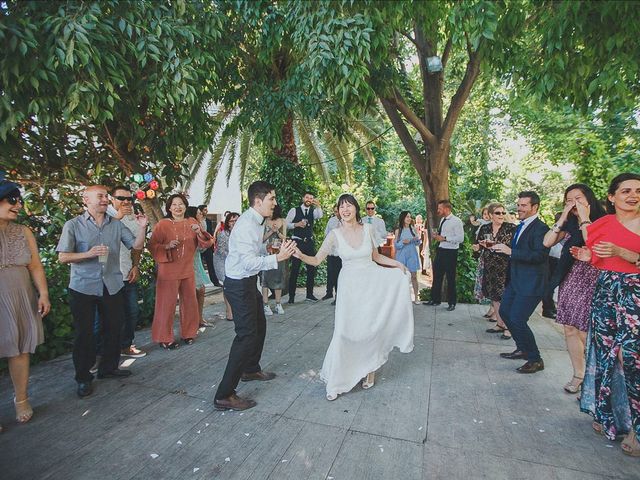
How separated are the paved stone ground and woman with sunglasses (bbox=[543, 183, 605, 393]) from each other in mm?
520

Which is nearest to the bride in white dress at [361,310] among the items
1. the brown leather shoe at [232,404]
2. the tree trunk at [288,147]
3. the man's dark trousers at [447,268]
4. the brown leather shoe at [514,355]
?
the brown leather shoe at [232,404]

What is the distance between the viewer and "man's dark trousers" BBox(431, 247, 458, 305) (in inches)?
270

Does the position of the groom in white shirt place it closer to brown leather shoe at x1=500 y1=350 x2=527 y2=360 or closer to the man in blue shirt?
the man in blue shirt

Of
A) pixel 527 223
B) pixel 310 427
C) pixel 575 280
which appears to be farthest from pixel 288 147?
pixel 310 427

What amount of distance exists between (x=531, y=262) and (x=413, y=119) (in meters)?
4.40

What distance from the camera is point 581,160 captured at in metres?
8.70

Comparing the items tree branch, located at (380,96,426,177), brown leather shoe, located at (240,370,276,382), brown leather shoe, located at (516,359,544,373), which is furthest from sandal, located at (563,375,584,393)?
tree branch, located at (380,96,426,177)

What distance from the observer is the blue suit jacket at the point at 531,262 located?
411 centimetres

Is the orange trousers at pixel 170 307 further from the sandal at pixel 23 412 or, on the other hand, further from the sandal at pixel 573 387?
the sandal at pixel 573 387

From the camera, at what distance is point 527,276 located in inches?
164

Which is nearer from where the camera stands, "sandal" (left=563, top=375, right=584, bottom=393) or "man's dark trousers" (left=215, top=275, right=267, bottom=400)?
"man's dark trousers" (left=215, top=275, right=267, bottom=400)

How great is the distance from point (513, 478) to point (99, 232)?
164 inches

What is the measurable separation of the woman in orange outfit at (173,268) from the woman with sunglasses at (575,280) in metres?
4.33

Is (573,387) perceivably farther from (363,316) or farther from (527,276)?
(363,316)
